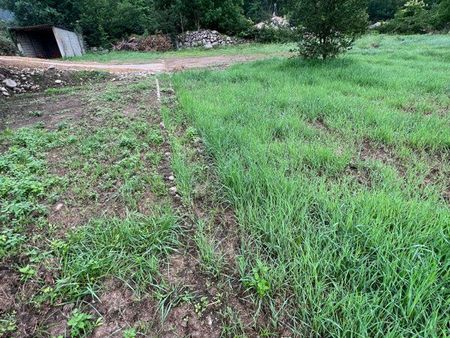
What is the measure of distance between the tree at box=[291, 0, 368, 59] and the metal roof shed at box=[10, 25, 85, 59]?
1616 cm

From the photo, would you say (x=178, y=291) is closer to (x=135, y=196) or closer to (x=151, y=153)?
(x=135, y=196)

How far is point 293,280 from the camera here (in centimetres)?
127

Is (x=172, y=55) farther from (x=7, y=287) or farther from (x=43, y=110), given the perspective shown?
(x=7, y=287)

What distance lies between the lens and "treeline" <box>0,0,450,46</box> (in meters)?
18.5

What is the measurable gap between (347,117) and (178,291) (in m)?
3.04

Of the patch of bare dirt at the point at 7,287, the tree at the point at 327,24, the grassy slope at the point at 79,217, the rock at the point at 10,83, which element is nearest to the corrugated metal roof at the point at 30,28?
the rock at the point at 10,83

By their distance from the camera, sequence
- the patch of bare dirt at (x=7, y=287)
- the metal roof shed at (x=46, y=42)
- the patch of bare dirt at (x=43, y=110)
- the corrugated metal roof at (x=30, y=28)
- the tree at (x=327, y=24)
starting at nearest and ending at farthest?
the patch of bare dirt at (x=7, y=287) → the patch of bare dirt at (x=43, y=110) → the tree at (x=327, y=24) → the corrugated metal roof at (x=30, y=28) → the metal roof shed at (x=46, y=42)

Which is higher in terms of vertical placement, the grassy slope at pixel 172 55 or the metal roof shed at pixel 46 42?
the metal roof shed at pixel 46 42

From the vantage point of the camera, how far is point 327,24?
6.60 metres

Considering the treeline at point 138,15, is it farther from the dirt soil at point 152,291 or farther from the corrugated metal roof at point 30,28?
the dirt soil at point 152,291

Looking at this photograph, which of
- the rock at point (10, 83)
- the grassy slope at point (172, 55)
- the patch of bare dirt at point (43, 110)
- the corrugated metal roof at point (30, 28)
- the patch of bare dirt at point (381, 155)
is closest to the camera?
the patch of bare dirt at point (381, 155)

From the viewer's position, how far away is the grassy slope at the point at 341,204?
1124mm

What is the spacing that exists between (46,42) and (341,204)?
23.5 metres

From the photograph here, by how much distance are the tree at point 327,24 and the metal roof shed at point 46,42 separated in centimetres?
1616
